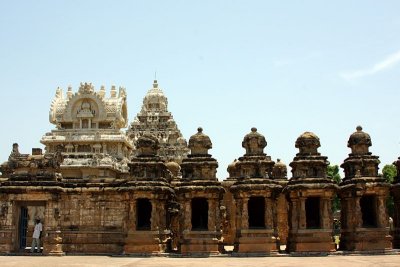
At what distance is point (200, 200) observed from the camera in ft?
81.3

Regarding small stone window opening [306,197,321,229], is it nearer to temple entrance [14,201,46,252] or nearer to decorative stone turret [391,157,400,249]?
decorative stone turret [391,157,400,249]

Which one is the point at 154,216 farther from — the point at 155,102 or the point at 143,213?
the point at 155,102

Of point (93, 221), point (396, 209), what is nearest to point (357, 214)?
point (396, 209)

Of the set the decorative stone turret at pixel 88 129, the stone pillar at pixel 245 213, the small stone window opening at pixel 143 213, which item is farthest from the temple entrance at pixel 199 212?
the decorative stone turret at pixel 88 129

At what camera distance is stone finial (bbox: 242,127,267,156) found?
2505cm

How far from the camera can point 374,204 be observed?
79.4ft

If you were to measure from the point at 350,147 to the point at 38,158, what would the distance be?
50.8 feet

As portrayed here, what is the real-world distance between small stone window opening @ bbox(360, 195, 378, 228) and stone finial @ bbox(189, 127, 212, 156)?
8.11m

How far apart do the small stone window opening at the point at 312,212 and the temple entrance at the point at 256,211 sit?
86.6 inches

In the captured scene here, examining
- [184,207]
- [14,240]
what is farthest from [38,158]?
[184,207]

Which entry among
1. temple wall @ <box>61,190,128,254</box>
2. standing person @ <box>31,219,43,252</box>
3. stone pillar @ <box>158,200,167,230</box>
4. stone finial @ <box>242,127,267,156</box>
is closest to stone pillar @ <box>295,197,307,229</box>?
stone finial @ <box>242,127,267,156</box>

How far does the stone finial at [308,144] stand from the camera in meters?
24.6

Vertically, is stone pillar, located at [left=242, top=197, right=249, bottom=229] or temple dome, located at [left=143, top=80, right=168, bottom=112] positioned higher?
temple dome, located at [left=143, top=80, right=168, bottom=112]

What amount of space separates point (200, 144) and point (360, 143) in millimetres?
7962
